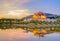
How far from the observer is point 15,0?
234 centimetres

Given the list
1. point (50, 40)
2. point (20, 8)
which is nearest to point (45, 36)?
point (50, 40)

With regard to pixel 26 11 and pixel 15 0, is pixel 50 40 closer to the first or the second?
pixel 26 11

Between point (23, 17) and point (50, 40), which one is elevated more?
point (23, 17)

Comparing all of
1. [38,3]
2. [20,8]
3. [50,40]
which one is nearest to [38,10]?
[38,3]

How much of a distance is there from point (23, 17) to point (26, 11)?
Result: 0.30ft

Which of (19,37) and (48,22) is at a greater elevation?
(48,22)

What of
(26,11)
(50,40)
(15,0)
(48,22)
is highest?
(15,0)

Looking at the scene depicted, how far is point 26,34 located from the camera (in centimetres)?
231

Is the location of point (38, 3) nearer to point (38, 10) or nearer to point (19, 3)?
point (38, 10)

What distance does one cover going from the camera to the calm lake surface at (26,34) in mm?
2283

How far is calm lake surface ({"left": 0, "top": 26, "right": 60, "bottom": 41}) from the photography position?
7.49ft

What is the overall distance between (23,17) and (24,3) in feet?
0.65

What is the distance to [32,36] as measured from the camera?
2299 millimetres

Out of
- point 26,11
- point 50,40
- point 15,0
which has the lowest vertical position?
point 50,40
